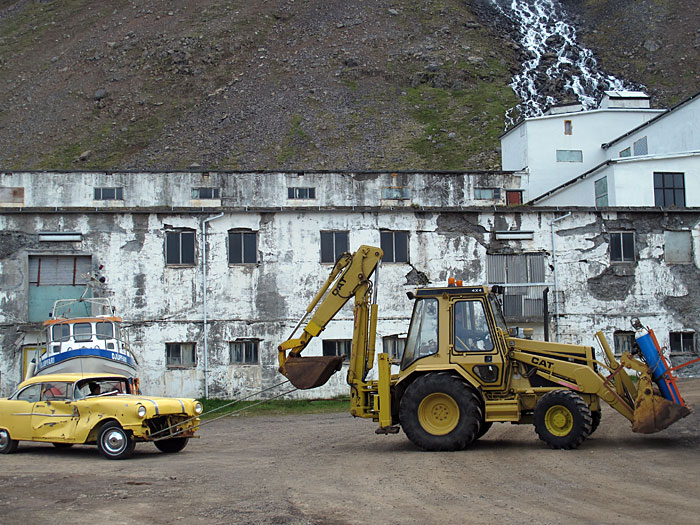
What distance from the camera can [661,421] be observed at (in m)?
13.7

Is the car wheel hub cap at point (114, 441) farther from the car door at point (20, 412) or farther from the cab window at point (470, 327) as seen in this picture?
the cab window at point (470, 327)

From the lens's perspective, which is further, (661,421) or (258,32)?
(258,32)

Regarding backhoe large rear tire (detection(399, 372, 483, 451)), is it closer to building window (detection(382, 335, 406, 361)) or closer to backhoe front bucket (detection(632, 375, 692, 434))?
backhoe front bucket (detection(632, 375, 692, 434))

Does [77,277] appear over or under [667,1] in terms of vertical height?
under

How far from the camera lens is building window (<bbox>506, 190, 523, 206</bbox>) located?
139 feet

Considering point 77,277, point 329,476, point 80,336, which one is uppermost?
point 77,277

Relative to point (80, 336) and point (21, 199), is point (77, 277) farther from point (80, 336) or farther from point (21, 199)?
point (21, 199)

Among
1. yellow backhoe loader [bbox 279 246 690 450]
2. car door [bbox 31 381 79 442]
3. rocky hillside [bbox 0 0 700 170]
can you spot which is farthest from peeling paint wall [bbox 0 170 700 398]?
rocky hillside [bbox 0 0 700 170]

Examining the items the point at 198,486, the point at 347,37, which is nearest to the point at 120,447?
the point at 198,486

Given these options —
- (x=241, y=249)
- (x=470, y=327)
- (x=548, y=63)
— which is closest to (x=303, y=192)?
(x=241, y=249)

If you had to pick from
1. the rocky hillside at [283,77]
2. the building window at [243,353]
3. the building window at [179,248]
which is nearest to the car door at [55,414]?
the building window at [243,353]

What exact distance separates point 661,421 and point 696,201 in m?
21.1

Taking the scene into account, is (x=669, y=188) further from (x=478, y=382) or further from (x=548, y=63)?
(x=548, y=63)

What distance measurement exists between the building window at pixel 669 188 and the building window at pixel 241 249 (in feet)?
52.7
